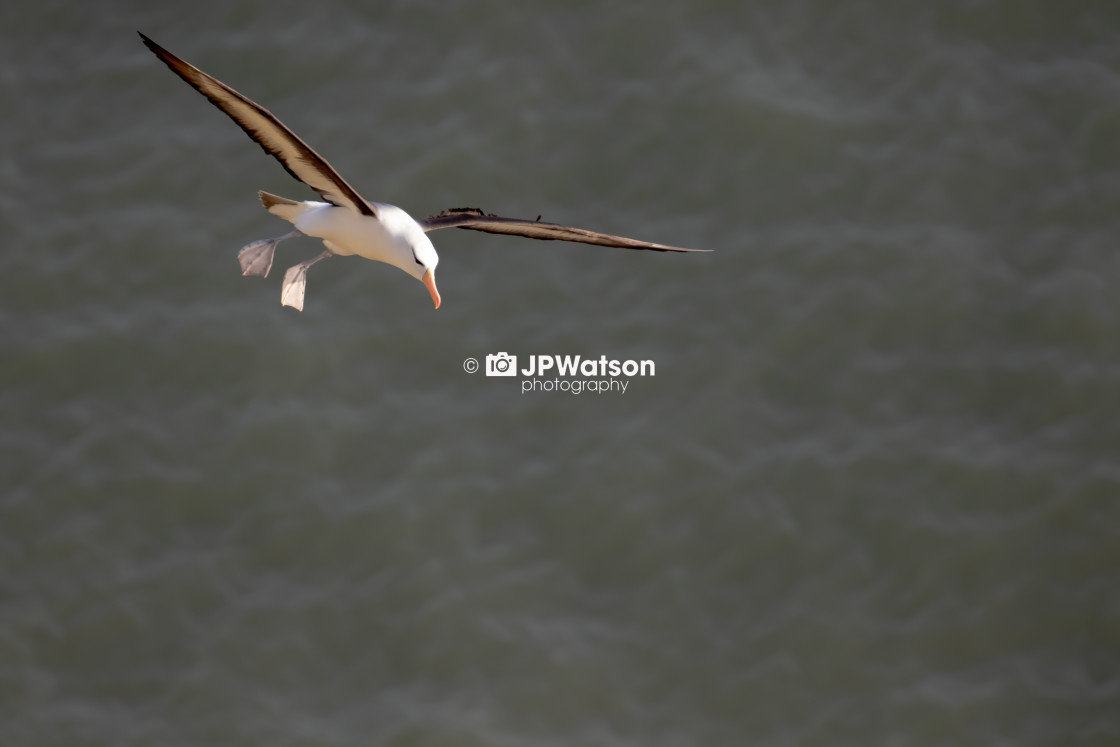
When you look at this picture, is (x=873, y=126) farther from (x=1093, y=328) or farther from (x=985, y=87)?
(x=1093, y=328)

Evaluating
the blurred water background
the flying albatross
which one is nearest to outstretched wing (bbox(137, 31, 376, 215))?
the flying albatross

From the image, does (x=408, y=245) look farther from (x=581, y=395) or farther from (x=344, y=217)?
(x=581, y=395)

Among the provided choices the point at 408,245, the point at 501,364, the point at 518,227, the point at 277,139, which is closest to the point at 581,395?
the point at 501,364

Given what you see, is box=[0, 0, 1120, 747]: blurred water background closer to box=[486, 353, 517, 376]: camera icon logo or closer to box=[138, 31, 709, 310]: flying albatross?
box=[486, 353, 517, 376]: camera icon logo

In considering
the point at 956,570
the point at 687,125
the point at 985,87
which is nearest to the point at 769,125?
the point at 687,125

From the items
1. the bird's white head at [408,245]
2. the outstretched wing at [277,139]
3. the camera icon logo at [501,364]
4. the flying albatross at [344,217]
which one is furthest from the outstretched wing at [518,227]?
the camera icon logo at [501,364]

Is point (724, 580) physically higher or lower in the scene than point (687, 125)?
lower
